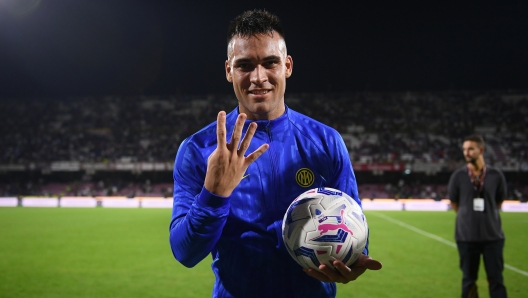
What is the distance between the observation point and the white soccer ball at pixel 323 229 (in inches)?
75.4

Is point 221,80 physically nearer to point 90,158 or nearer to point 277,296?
point 90,158

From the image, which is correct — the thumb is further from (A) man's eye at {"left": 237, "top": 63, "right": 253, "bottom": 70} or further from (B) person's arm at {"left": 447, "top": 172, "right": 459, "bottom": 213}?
(B) person's arm at {"left": 447, "top": 172, "right": 459, "bottom": 213}

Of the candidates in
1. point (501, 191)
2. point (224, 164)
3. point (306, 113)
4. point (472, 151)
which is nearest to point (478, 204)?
point (501, 191)

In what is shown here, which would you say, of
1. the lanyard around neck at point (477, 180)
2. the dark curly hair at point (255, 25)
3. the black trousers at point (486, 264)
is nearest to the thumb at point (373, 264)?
the dark curly hair at point (255, 25)

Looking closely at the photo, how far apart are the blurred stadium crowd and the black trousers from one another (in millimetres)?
32650

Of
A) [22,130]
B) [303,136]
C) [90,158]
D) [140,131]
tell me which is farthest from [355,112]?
[303,136]

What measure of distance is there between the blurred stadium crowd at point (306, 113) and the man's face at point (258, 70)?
1476 inches

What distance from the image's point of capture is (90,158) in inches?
1692

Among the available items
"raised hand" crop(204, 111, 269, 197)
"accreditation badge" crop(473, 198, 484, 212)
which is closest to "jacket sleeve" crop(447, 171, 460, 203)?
"accreditation badge" crop(473, 198, 484, 212)

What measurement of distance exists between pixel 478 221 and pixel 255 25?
17.5ft

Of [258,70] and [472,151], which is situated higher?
[258,70]

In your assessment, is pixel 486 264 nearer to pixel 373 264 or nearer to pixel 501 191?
pixel 501 191

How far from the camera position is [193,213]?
72.9 inches

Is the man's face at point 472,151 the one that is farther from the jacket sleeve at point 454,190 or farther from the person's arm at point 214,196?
the person's arm at point 214,196
